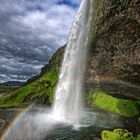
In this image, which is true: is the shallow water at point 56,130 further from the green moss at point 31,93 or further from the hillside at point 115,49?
the green moss at point 31,93

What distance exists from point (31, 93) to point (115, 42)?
64678 mm

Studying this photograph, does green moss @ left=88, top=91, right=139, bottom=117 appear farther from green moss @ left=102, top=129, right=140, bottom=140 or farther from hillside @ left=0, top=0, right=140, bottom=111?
green moss @ left=102, top=129, right=140, bottom=140

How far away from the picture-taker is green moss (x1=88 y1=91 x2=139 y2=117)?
116 m

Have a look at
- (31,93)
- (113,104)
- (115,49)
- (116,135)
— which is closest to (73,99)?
(113,104)

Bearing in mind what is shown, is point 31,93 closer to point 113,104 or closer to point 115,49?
point 113,104

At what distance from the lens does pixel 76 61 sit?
127m

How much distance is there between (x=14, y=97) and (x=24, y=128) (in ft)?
289

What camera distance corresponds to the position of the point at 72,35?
130m

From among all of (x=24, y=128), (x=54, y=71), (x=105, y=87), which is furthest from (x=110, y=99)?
(x=54, y=71)

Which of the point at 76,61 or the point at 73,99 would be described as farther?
the point at 76,61

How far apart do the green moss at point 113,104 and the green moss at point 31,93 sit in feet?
89.4

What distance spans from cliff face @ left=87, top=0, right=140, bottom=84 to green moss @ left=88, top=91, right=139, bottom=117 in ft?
26.6

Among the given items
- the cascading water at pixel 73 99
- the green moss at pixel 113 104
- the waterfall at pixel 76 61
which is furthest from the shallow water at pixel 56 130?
the waterfall at pixel 76 61

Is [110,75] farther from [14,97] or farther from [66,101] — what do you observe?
[14,97]
